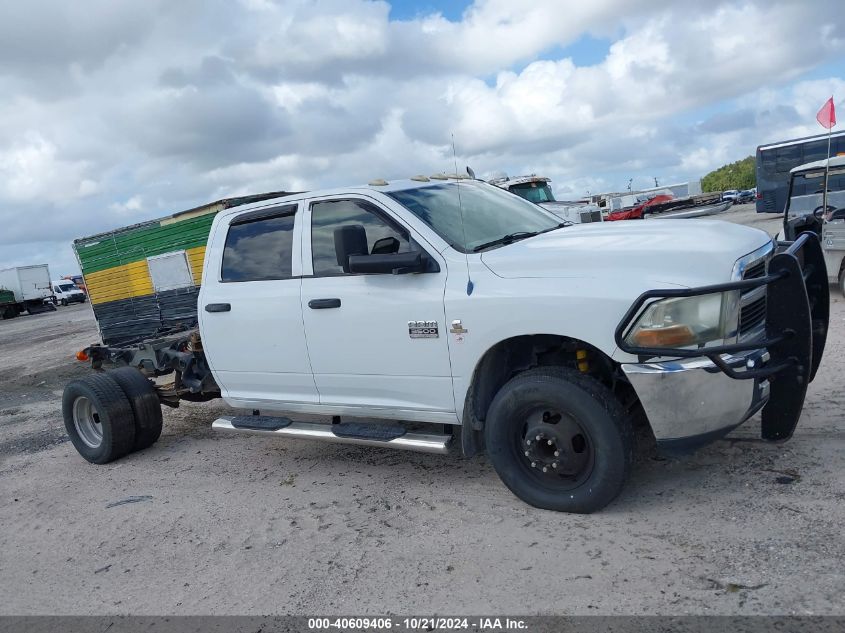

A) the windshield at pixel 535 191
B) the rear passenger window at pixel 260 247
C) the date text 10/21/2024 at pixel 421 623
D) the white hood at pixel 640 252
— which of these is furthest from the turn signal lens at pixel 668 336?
the windshield at pixel 535 191

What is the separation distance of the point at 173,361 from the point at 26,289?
119 feet

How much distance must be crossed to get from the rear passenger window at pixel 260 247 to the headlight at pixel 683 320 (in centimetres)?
258

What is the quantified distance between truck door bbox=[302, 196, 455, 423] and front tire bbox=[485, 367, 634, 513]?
44 cm

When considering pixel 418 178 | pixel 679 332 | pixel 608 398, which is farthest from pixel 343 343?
pixel 679 332

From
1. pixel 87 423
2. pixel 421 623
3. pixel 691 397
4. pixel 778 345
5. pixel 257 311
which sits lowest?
pixel 421 623

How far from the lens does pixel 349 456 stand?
5.59 meters

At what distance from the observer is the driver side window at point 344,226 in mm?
4516

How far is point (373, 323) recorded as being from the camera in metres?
4.45

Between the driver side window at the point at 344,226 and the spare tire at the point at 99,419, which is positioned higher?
the driver side window at the point at 344,226

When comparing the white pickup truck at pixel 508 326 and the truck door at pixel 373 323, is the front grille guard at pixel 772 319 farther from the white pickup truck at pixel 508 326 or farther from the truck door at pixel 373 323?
the truck door at pixel 373 323

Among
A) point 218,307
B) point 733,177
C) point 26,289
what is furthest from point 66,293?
point 733,177

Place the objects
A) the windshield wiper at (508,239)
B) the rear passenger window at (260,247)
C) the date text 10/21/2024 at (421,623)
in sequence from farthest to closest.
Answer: the rear passenger window at (260,247), the windshield wiper at (508,239), the date text 10/21/2024 at (421,623)

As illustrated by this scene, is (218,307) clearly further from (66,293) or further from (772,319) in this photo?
(66,293)

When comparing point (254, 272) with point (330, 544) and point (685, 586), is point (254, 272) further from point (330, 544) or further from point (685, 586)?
point (685, 586)
